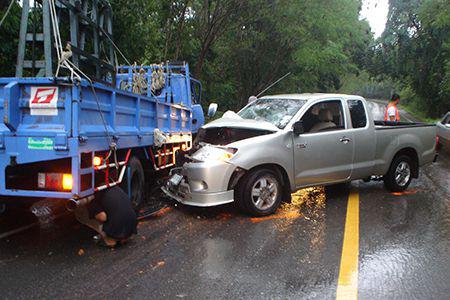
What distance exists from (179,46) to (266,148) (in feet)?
34.6

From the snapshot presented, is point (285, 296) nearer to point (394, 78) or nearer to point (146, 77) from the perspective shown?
point (146, 77)

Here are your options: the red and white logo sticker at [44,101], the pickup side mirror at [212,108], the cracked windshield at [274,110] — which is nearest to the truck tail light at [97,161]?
the red and white logo sticker at [44,101]

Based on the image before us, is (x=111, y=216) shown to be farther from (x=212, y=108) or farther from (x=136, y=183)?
(x=212, y=108)

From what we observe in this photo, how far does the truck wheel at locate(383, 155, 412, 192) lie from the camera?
26.0 feet

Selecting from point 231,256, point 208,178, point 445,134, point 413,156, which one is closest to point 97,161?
Answer: point 208,178

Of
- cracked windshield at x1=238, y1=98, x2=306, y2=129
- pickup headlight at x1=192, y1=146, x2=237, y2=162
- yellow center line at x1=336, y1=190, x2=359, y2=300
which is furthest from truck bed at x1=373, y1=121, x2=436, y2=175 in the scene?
pickup headlight at x1=192, y1=146, x2=237, y2=162

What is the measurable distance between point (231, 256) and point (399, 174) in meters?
4.66

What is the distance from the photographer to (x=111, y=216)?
4.82m

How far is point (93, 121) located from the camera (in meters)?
4.93

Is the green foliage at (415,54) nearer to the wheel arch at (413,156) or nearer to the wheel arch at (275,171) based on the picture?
the wheel arch at (413,156)

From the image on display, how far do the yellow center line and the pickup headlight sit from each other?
6.01 feet

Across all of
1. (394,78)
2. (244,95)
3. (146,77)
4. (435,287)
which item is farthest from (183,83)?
(394,78)

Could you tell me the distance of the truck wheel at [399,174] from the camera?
312 inches

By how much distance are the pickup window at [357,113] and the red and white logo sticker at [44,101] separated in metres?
4.79
